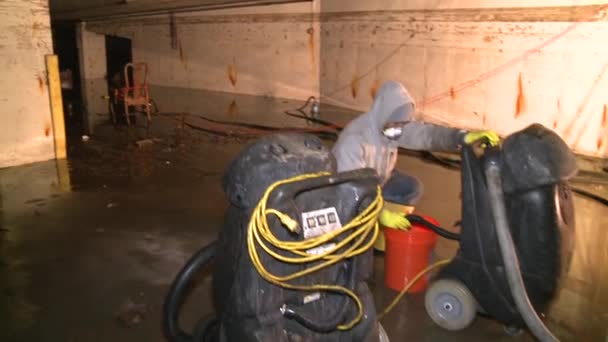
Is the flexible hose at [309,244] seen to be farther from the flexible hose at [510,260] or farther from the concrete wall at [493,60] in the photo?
the concrete wall at [493,60]

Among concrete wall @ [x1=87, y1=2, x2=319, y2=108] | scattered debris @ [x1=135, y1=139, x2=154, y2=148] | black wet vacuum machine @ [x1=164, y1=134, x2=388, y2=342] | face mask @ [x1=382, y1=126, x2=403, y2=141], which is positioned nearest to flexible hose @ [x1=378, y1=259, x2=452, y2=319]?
face mask @ [x1=382, y1=126, x2=403, y2=141]

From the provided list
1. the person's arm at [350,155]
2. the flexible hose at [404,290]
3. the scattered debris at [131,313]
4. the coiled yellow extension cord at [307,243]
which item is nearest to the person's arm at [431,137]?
the person's arm at [350,155]

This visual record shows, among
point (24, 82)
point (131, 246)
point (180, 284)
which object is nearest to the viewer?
point (180, 284)

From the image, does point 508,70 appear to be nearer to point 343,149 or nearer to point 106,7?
point 343,149

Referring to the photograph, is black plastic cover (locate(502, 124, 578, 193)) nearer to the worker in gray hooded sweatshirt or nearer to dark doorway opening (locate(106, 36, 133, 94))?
the worker in gray hooded sweatshirt

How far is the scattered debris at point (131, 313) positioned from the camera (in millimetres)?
1992

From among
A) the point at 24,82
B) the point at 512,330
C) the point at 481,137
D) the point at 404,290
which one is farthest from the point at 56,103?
the point at 512,330

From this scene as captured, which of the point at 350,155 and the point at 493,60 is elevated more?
the point at 493,60

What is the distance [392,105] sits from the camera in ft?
7.25

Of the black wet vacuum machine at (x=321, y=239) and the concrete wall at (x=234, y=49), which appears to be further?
the concrete wall at (x=234, y=49)

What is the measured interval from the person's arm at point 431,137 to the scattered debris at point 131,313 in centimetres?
142

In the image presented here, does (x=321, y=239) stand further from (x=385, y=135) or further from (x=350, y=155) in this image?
(x=385, y=135)

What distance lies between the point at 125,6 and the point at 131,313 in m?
8.04

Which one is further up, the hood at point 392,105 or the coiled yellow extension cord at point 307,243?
the hood at point 392,105
